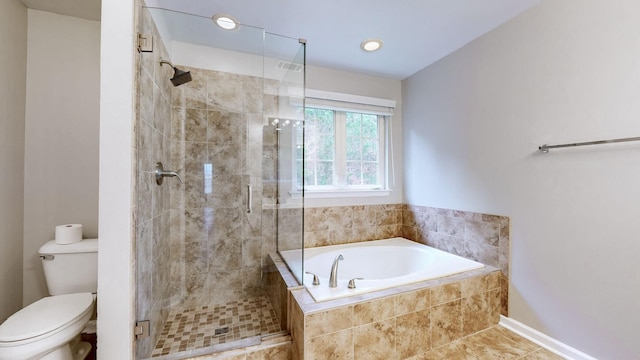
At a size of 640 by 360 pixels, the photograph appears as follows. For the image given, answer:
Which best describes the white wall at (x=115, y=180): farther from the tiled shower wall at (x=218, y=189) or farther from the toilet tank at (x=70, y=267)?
the tiled shower wall at (x=218, y=189)

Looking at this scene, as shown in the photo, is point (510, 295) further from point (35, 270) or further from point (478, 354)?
point (35, 270)

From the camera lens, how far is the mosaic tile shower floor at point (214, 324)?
155 centimetres

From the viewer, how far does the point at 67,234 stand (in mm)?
1583

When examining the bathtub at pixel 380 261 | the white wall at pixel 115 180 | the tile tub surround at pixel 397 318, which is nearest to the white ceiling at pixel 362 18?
the white wall at pixel 115 180

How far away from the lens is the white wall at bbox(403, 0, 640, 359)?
1.37 meters

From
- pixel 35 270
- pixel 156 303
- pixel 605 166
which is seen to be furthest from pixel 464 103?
pixel 35 270

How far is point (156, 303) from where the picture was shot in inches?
66.5

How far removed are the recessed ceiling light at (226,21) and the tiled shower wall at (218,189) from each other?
0.39 metres

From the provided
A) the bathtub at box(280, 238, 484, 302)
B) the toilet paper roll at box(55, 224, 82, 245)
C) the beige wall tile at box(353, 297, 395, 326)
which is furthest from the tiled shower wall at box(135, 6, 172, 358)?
the beige wall tile at box(353, 297, 395, 326)

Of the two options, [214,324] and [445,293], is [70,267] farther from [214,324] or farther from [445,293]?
[445,293]

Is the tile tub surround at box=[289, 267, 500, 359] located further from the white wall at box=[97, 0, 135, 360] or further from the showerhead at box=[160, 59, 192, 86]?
the showerhead at box=[160, 59, 192, 86]

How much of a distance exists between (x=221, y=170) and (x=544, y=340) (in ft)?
8.82

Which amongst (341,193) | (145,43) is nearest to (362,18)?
(145,43)

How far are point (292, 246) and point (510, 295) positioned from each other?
1.69m
